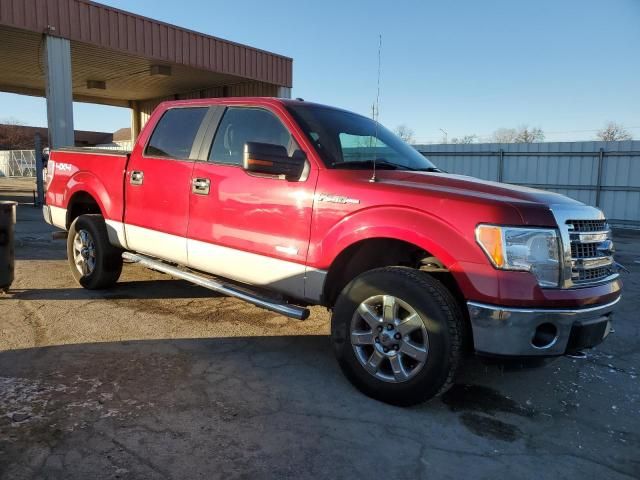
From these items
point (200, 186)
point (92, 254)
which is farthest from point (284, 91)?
point (200, 186)

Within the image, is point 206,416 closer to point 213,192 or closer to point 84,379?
point 84,379

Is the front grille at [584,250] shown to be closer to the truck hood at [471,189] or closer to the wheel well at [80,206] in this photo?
the truck hood at [471,189]

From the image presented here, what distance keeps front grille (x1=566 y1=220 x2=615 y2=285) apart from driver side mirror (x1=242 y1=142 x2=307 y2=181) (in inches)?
70.0

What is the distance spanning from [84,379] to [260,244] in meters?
1.52

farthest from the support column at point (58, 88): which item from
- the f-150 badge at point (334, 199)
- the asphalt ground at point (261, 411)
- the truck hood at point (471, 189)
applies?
the truck hood at point (471, 189)

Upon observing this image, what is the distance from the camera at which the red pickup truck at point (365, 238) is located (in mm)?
2750

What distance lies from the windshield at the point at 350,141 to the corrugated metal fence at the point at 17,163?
1797 inches

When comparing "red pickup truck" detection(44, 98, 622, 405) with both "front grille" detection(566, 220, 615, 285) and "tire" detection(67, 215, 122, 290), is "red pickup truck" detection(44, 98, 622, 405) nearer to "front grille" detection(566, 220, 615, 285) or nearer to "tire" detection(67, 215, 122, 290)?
"front grille" detection(566, 220, 615, 285)

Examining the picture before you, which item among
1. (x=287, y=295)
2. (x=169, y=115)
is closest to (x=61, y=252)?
(x=169, y=115)

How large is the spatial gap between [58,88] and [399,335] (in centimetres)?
1290

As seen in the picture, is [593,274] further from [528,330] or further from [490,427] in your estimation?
[490,427]

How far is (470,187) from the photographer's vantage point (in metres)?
3.16

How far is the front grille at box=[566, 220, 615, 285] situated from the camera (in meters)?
2.86

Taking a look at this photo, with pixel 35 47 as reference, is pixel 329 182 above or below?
below
